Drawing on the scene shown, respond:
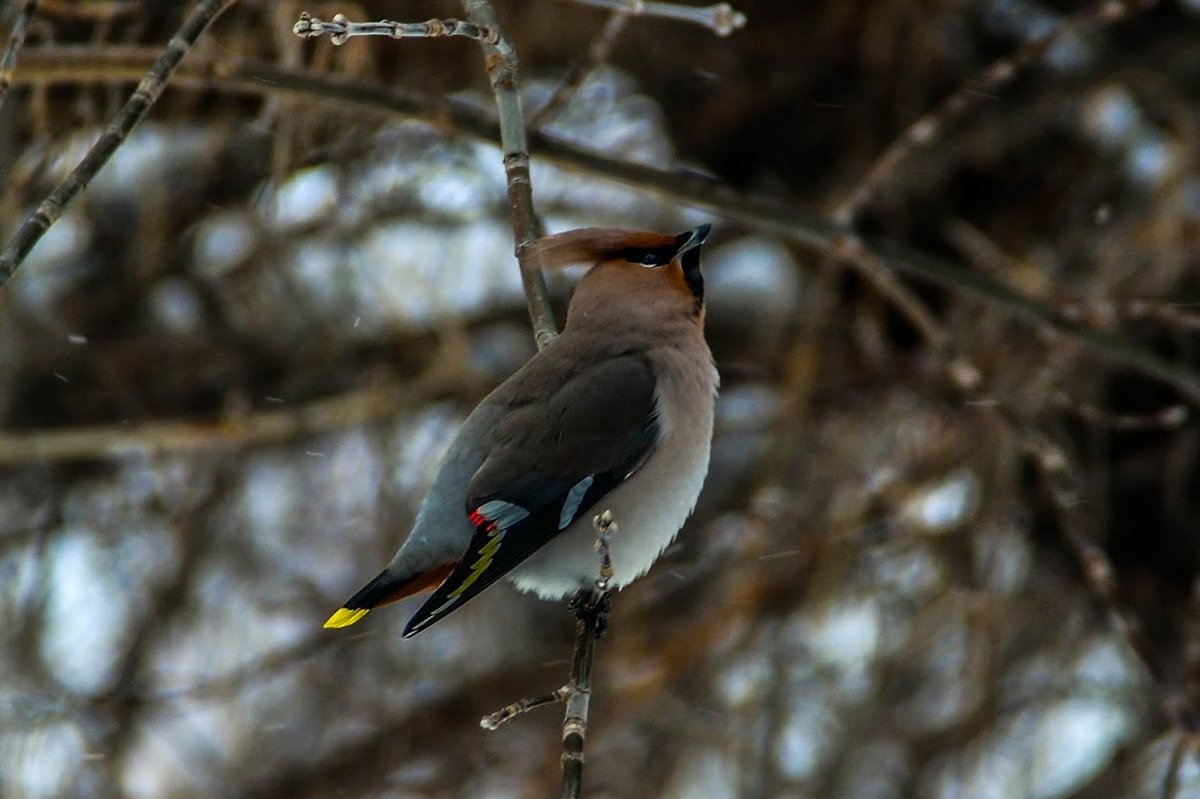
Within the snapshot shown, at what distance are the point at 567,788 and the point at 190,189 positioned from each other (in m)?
4.31

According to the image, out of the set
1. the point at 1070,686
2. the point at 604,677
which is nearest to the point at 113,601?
the point at 604,677

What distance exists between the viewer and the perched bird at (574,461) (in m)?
3.11

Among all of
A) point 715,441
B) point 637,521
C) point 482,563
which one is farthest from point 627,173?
point 715,441

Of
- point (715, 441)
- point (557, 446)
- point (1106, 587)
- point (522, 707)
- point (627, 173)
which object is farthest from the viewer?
point (715, 441)

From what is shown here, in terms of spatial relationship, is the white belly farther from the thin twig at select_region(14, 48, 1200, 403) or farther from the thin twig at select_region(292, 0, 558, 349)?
the thin twig at select_region(14, 48, 1200, 403)

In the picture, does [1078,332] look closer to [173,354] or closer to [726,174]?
[726,174]

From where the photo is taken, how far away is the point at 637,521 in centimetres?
331

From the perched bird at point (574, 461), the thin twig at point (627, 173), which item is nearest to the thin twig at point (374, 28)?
the perched bird at point (574, 461)

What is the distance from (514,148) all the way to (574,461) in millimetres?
756

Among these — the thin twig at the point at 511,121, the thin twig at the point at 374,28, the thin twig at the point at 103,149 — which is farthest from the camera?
the thin twig at the point at 511,121

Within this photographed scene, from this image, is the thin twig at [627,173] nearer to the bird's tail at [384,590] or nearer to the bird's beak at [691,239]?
the bird's beak at [691,239]

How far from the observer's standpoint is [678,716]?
557 centimetres

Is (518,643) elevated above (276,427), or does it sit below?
below

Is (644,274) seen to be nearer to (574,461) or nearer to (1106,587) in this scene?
(574,461)
